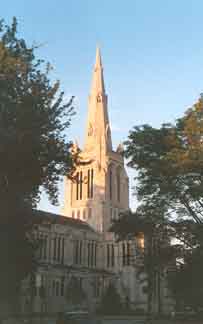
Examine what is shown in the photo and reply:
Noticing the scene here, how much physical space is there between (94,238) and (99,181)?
1314cm

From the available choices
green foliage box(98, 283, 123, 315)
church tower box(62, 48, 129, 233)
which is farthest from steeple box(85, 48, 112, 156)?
green foliage box(98, 283, 123, 315)

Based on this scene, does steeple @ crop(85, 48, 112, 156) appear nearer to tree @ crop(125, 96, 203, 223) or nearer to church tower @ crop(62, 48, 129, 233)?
church tower @ crop(62, 48, 129, 233)

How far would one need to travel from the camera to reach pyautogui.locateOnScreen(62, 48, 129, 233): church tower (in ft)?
334

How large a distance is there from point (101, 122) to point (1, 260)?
87.1 metres

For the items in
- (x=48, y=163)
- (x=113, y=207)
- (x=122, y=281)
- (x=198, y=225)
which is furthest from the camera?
(x=113, y=207)

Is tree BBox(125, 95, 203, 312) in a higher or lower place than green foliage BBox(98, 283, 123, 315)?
higher

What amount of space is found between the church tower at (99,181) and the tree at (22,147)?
73762 mm

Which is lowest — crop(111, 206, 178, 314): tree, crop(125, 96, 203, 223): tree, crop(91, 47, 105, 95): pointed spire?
crop(111, 206, 178, 314): tree

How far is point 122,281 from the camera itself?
311ft

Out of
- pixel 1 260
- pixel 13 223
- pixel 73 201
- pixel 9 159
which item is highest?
pixel 73 201

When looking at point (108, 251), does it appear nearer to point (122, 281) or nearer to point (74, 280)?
point (122, 281)

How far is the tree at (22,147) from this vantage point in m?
22.2

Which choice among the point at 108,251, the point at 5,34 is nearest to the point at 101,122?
the point at 108,251

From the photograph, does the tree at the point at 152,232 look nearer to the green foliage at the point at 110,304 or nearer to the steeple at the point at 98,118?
the green foliage at the point at 110,304
